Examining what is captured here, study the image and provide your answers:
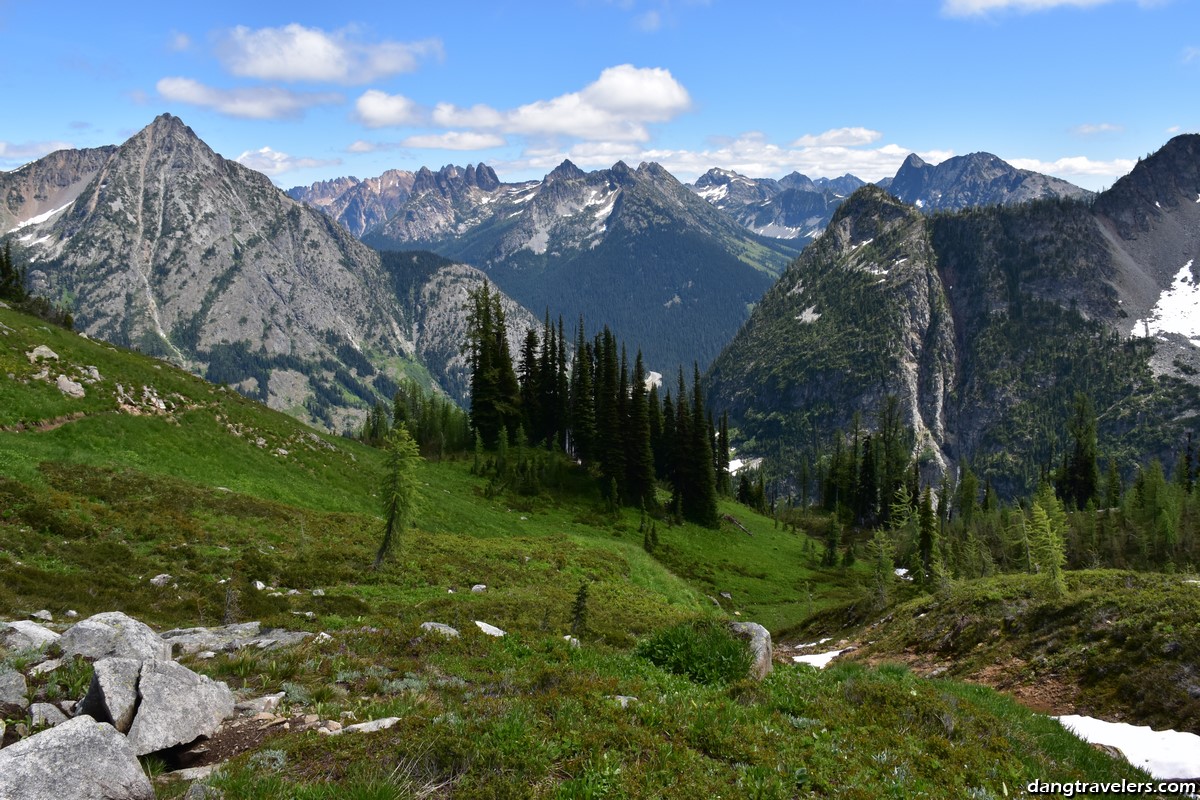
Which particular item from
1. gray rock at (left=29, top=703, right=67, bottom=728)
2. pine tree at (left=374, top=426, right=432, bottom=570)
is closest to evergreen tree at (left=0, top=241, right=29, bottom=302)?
pine tree at (left=374, top=426, right=432, bottom=570)

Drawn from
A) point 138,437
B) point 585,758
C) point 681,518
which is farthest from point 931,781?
point 681,518

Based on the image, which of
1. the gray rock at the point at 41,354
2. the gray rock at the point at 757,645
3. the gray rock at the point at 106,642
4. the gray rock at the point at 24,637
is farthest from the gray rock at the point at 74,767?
the gray rock at the point at 41,354

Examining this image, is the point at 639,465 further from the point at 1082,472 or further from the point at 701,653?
the point at 1082,472

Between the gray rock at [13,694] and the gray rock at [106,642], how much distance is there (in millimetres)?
1279

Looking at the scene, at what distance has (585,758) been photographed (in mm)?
9445

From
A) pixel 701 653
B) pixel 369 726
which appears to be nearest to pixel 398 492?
pixel 701 653

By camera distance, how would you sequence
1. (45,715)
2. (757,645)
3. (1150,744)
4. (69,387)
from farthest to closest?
(69,387)
(757,645)
(1150,744)
(45,715)

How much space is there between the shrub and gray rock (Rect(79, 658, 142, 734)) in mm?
10591

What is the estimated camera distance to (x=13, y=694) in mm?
9836

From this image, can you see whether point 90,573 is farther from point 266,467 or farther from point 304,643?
point 266,467

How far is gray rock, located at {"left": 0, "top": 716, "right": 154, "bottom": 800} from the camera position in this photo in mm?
6918

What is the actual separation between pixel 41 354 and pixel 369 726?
4329cm

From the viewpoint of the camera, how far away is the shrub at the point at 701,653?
15.0m

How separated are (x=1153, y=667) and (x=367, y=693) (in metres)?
20.4
